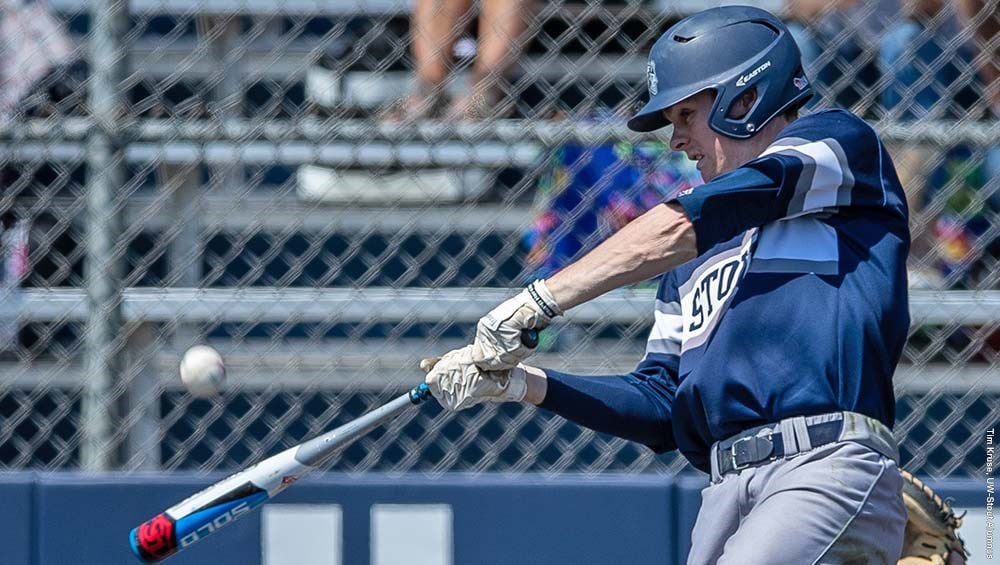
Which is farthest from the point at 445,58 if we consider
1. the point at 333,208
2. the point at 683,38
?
the point at 683,38

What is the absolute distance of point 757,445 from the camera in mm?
2857

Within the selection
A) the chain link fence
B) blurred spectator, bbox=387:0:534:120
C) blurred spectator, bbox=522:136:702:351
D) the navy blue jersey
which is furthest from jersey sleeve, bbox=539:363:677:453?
blurred spectator, bbox=387:0:534:120

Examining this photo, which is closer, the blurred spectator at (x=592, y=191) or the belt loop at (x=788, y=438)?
the belt loop at (x=788, y=438)

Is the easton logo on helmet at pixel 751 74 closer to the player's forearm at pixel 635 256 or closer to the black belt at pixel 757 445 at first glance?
the player's forearm at pixel 635 256

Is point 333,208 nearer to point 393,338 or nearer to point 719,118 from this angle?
point 393,338

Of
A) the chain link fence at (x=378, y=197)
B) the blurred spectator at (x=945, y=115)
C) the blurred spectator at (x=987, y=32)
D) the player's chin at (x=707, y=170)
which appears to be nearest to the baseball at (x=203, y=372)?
the chain link fence at (x=378, y=197)

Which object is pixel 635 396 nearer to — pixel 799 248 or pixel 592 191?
pixel 799 248

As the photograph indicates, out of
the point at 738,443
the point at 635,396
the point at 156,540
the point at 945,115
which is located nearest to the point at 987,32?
the point at 945,115

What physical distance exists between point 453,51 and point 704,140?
206 centimetres

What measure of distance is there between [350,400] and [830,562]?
9.36 ft

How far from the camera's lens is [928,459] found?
17.3ft

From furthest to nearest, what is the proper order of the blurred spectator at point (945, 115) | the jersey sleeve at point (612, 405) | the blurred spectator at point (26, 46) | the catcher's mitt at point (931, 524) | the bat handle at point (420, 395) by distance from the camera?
1. the blurred spectator at point (26, 46)
2. the blurred spectator at point (945, 115)
3. the catcher's mitt at point (931, 524)
4. the jersey sleeve at point (612, 405)
5. the bat handle at point (420, 395)

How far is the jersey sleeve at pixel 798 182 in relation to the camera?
2.68 m

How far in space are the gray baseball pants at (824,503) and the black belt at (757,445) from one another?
0.5 inches
